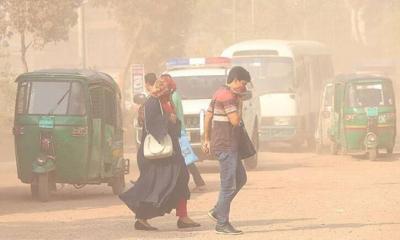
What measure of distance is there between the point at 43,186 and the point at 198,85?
26.1 ft

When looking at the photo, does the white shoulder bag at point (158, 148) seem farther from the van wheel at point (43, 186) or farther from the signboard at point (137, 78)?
the signboard at point (137, 78)

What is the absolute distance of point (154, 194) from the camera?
486 inches

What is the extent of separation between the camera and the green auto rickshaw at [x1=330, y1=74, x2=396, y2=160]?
25.9 m

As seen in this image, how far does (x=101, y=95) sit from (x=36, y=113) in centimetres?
121

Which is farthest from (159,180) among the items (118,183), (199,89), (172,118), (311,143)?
(311,143)


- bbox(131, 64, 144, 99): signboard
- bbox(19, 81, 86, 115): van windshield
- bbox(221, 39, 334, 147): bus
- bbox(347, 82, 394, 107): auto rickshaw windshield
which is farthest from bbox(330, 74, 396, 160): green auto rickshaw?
bbox(19, 81, 86, 115): van windshield

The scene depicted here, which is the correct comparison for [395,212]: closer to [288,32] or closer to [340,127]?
[340,127]

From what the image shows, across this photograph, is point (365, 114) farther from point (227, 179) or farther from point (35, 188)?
point (227, 179)

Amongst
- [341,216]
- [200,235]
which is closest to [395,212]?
[341,216]

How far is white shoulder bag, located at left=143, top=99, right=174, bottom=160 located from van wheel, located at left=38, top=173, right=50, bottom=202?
4484 millimetres

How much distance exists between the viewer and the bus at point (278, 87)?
31938 millimetres

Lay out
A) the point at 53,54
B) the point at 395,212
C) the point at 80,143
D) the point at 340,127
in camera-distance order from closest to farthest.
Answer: the point at 395,212 < the point at 80,143 < the point at 340,127 < the point at 53,54

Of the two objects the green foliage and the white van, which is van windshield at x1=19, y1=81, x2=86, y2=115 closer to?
Result: the white van

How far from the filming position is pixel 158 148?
12.4 m
